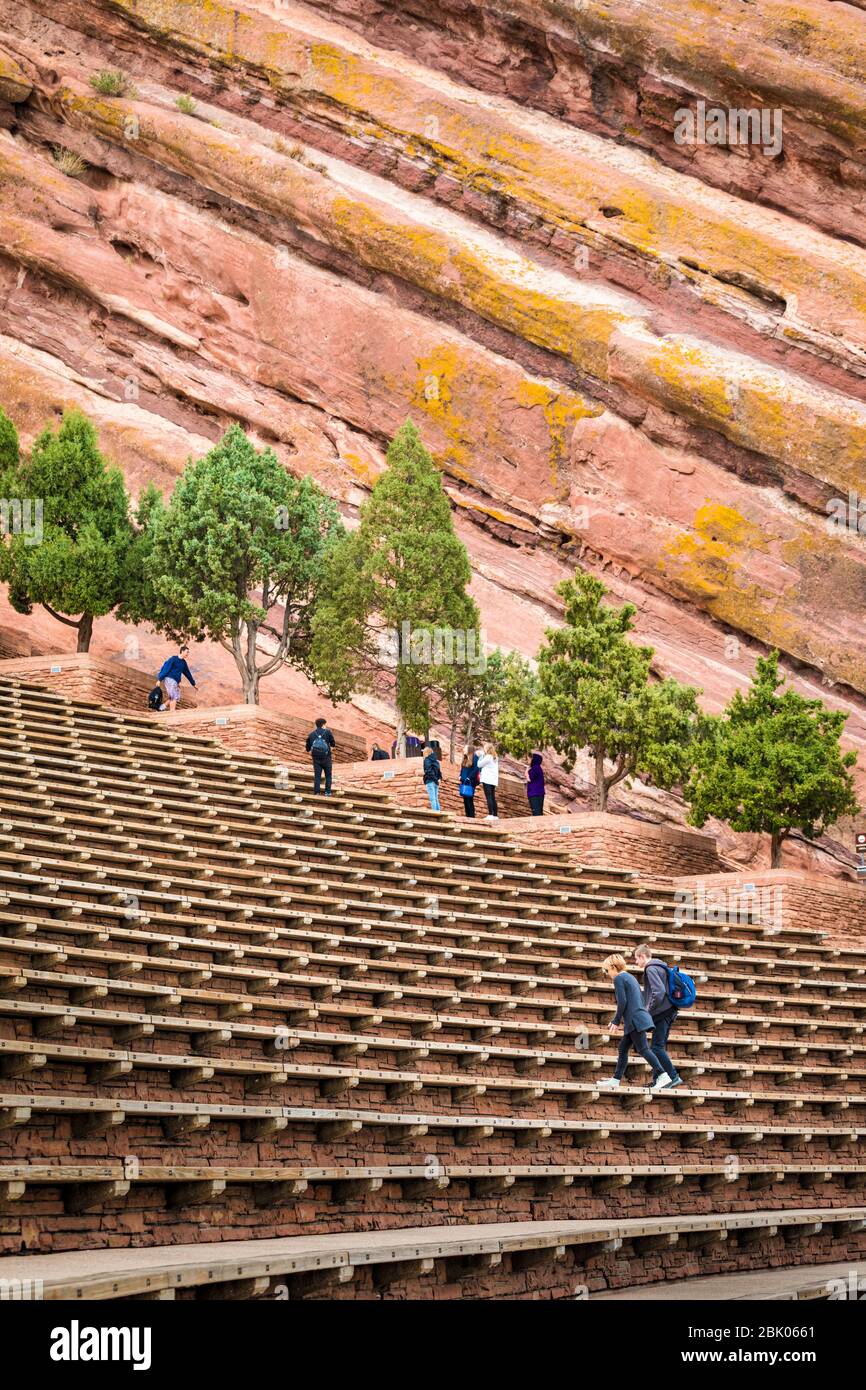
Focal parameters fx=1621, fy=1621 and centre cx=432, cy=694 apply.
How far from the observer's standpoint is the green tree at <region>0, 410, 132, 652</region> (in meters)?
27.9

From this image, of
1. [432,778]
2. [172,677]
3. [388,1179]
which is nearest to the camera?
[388,1179]

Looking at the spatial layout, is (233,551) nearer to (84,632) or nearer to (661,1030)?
(84,632)

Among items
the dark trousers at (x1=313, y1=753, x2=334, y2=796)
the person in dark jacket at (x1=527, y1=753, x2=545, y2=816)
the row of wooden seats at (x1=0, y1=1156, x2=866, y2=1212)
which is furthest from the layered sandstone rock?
the row of wooden seats at (x1=0, y1=1156, x2=866, y2=1212)

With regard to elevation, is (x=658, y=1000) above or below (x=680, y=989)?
below

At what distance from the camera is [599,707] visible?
2562 cm

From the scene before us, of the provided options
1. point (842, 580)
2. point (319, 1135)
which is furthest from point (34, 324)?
point (319, 1135)

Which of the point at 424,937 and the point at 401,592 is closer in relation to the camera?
the point at 424,937

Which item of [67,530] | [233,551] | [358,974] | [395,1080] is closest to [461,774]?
[233,551]

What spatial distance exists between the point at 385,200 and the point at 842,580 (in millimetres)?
15399

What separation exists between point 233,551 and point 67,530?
3.50 m

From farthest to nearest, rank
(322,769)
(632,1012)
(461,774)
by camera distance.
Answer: (461,774), (322,769), (632,1012)

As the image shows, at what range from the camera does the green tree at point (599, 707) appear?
2567 centimetres
